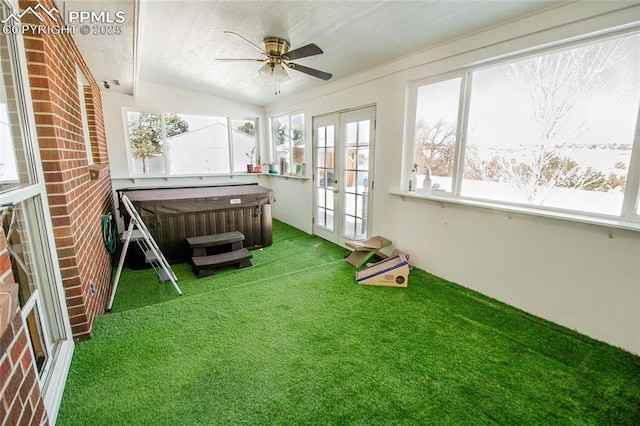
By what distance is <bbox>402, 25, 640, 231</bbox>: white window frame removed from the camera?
1.94 meters

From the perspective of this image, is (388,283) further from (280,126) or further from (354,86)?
(280,126)

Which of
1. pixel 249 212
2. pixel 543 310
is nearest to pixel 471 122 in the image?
pixel 543 310

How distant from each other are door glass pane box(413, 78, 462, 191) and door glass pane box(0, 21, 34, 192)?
3.25 metres

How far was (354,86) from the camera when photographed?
12.7ft

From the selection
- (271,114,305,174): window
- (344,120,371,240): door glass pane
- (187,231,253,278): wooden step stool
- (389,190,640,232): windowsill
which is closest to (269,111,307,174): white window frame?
(271,114,305,174): window

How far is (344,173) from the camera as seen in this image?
4.20 m

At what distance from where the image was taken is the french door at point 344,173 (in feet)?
12.7

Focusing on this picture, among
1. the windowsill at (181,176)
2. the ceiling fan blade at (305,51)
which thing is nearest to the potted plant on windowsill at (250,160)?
the windowsill at (181,176)

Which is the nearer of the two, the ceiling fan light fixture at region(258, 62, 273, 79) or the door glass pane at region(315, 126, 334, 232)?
the ceiling fan light fixture at region(258, 62, 273, 79)

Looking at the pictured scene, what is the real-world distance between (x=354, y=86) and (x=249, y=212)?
7.62ft

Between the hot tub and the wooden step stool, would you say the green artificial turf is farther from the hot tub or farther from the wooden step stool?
the hot tub

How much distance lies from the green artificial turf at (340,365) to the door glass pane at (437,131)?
1288mm

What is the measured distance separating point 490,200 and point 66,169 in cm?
343

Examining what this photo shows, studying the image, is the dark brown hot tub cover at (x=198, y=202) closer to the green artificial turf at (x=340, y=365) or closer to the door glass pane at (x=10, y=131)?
the green artificial turf at (x=340, y=365)
